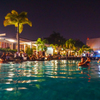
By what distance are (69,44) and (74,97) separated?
67434 mm

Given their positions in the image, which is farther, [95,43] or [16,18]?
[95,43]

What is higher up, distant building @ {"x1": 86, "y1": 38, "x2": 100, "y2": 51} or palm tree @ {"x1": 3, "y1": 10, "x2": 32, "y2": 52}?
distant building @ {"x1": 86, "y1": 38, "x2": 100, "y2": 51}

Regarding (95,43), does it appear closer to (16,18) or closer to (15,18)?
(16,18)

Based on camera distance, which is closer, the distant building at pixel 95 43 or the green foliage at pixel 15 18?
the green foliage at pixel 15 18

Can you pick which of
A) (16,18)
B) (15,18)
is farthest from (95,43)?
(15,18)

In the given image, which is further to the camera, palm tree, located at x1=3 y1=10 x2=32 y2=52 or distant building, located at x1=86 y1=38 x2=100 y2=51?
distant building, located at x1=86 y1=38 x2=100 y2=51

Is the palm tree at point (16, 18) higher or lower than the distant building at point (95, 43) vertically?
lower

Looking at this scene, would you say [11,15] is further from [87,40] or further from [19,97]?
[87,40]

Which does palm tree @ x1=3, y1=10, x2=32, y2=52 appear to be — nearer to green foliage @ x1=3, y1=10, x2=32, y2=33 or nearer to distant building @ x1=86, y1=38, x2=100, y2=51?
green foliage @ x1=3, y1=10, x2=32, y2=33

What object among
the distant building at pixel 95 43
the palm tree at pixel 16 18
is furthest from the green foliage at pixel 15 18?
the distant building at pixel 95 43

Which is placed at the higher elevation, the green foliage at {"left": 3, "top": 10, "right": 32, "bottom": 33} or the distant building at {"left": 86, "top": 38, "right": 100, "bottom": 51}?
the distant building at {"left": 86, "top": 38, "right": 100, "bottom": 51}

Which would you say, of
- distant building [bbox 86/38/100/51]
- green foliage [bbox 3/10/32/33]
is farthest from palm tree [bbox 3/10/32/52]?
distant building [bbox 86/38/100/51]

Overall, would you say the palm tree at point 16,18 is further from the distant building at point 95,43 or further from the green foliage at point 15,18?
the distant building at point 95,43

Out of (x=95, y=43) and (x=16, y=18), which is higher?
(x=95, y=43)
